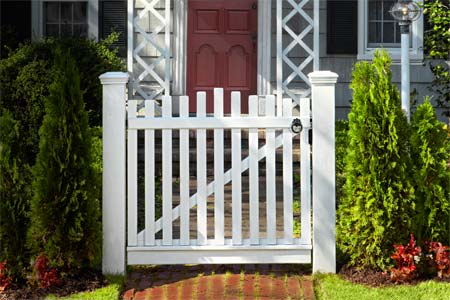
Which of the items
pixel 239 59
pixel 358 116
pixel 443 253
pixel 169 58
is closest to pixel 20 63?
pixel 169 58

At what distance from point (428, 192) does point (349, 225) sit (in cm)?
61

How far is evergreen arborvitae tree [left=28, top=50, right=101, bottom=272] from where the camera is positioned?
18.6 feet

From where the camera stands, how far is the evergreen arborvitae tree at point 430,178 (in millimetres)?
5922

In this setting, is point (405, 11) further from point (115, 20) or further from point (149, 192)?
point (149, 192)

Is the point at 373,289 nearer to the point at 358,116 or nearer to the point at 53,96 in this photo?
the point at 358,116

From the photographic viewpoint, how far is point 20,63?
10133mm

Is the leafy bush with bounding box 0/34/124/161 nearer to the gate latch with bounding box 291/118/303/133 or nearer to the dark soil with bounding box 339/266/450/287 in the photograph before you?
the gate latch with bounding box 291/118/303/133

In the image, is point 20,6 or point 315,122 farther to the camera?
point 20,6

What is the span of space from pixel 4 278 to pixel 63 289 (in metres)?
0.42

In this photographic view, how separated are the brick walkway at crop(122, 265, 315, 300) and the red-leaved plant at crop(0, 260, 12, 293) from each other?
811 mm

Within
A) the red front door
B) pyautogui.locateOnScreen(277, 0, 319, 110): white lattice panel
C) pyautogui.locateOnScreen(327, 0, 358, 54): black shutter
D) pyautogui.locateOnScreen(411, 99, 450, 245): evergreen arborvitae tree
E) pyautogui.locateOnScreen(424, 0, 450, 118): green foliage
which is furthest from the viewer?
the red front door

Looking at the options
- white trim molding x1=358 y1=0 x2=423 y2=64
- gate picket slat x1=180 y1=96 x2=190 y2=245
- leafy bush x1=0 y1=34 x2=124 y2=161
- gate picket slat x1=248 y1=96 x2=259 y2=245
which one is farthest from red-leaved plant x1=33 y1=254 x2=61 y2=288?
white trim molding x1=358 y1=0 x2=423 y2=64

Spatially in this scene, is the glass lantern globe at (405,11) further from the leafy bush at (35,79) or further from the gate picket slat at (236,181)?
the gate picket slat at (236,181)

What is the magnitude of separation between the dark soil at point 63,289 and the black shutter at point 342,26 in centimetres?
723
